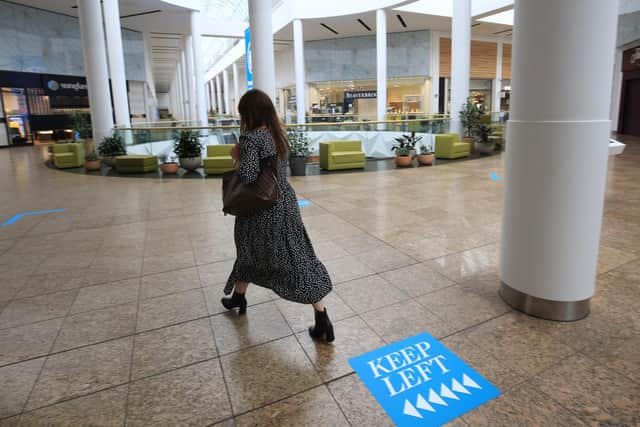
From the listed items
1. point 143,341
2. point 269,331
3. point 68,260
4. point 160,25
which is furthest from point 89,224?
point 160,25

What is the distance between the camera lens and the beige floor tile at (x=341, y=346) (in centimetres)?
240

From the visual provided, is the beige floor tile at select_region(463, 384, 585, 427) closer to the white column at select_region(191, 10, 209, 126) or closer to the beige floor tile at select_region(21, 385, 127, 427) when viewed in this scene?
the beige floor tile at select_region(21, 385, 127, 427)

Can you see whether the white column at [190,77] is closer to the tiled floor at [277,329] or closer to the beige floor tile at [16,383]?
the tiled floor at [277,329]

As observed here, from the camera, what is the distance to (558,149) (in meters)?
2.61

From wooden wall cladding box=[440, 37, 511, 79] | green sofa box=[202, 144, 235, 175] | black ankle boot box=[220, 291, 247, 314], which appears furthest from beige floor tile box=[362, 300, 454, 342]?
wooden wall cladding box=[440, 37, 511, 79]

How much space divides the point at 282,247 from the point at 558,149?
70.1 inches

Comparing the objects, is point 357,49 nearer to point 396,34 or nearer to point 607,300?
point 396,34

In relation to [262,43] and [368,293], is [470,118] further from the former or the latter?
[368,293]

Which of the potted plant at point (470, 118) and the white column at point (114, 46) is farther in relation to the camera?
the white column at point (114, 46)

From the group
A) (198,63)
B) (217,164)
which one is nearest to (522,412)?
(217,164)

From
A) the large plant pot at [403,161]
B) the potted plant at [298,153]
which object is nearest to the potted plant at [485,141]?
the large plant pot at [403,161]

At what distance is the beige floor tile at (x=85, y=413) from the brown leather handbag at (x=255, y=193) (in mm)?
1141

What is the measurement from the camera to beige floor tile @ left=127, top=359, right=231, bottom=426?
203 cm

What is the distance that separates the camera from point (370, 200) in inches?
274
